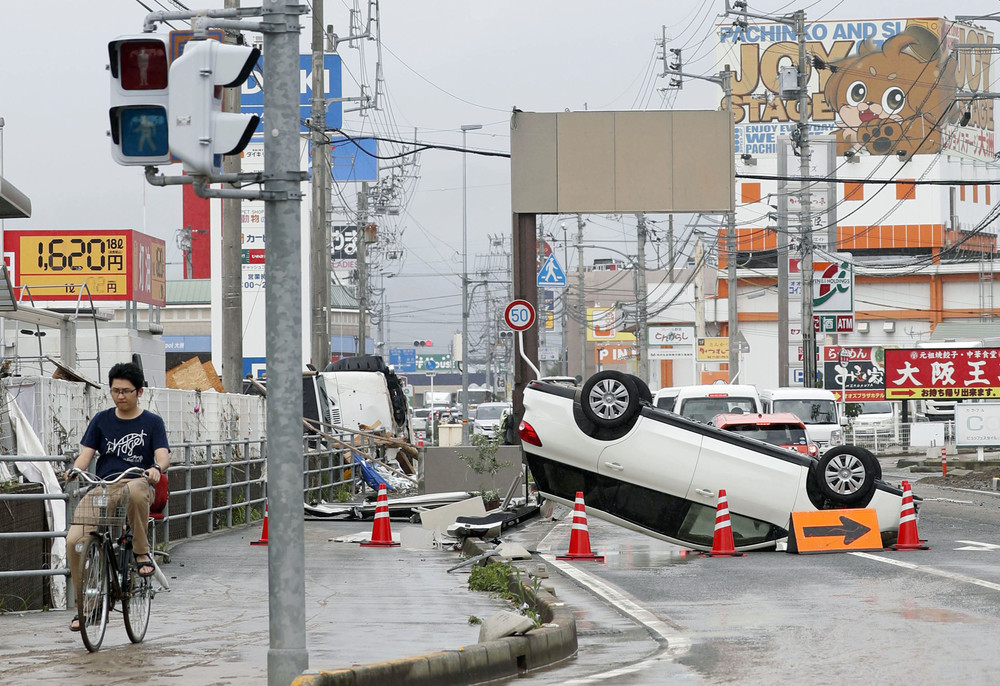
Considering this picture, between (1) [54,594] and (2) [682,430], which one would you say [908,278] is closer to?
(2) [682,430]

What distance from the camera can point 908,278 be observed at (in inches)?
3098

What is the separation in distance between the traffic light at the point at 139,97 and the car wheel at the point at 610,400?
968cm

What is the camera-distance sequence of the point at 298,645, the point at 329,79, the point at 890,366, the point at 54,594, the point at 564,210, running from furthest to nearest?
1. the point at 329,79
2. the point at 890,366
3. the point at 564,210
4. the point at 54,594
5. the point at 298,645

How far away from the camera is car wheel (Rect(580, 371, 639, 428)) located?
16125 millimetres

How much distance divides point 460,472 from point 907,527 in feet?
30.2

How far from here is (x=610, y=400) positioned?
53.2 ft

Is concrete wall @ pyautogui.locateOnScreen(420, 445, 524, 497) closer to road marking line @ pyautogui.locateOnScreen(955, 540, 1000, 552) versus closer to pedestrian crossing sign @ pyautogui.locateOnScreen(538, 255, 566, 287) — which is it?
road marking line @ pyautogui.locateOnScreen(955, 540, 1000, 552)

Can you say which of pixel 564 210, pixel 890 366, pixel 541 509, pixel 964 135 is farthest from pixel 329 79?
pixel 964 135

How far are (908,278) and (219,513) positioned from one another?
213ft

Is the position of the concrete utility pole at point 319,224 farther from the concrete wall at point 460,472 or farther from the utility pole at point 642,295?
the utility pole at point 642,295

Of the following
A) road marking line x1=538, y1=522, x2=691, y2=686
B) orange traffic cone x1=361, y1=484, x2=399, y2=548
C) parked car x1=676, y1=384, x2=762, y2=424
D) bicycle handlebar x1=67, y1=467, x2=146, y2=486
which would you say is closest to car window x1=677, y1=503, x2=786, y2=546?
road marking line x1=538, y1=522, x2=691, y2=686

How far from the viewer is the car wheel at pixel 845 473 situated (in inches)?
616

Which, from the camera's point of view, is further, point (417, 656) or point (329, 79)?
point (329, 79)

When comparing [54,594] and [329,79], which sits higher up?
[329,79]
